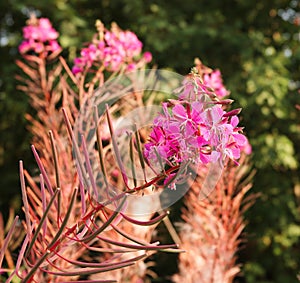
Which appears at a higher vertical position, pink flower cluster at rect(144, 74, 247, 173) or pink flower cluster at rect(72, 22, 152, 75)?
pink flower cluster at rect(72, 22, 152, 75)

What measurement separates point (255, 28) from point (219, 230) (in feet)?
11.3

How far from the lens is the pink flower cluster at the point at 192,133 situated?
0.61 m

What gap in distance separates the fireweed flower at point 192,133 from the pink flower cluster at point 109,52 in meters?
0.92

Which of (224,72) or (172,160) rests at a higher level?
(224,72)

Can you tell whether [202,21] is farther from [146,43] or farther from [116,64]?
[116,64]

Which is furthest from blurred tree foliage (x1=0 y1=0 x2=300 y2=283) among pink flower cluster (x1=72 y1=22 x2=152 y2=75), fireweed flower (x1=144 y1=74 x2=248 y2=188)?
fireweed flower (x1=144 y1=74 x2=248 y2=188)

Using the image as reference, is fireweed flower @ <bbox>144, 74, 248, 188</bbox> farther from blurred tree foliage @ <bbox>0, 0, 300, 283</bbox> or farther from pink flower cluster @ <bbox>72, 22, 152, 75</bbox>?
blurred tree foliage @ <bbox>0, 0, 300, 283</bbox>

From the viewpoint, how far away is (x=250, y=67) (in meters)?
4.10

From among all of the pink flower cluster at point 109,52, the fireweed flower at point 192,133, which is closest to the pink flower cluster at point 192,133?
the fireweed flower at point 192,133

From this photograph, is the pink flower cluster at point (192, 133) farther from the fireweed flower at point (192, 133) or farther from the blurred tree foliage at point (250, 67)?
the blurred tree foliage at point (250, 67)

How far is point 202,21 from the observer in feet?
14.3

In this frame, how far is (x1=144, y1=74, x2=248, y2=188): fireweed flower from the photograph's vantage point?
2.01 ft

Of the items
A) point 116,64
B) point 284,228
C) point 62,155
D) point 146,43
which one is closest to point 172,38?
point 146,43

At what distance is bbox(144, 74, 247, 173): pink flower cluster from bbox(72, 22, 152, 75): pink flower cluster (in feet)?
3.01
